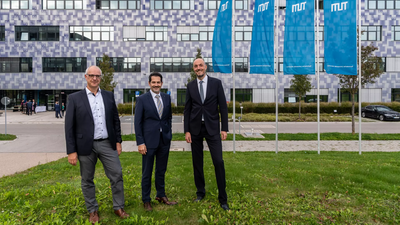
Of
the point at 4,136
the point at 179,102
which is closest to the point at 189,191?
the point at 4,136

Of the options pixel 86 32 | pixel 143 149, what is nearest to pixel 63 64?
pixel 86 32

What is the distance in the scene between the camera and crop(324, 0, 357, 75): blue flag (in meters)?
8.94

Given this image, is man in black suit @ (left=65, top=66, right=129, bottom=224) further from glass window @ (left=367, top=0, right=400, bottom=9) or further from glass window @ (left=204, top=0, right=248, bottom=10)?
glass window @ (left=367, top=0, right=400, bottom=9)

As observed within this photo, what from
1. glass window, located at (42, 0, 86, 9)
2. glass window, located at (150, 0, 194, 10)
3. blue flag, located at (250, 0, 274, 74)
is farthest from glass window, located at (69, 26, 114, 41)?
blue flag, located at (250, 0, 274, 74)

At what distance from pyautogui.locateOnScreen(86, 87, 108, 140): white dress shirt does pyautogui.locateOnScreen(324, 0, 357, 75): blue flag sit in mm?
7987

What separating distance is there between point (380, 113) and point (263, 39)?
2224cm

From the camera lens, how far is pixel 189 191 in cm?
475

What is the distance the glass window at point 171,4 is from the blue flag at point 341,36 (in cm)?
3156

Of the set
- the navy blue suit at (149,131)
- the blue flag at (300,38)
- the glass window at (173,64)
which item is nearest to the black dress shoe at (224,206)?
the navy blue suit at (149,131)

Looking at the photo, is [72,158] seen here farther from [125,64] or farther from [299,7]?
[125,64]

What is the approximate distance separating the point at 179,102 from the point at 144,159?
34.9m

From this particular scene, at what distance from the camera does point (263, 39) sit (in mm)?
9266

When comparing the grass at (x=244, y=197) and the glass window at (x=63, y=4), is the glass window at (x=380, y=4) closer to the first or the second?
the glass window at (x=63, y=4)

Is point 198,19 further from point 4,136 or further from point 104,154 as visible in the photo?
point 104,154
